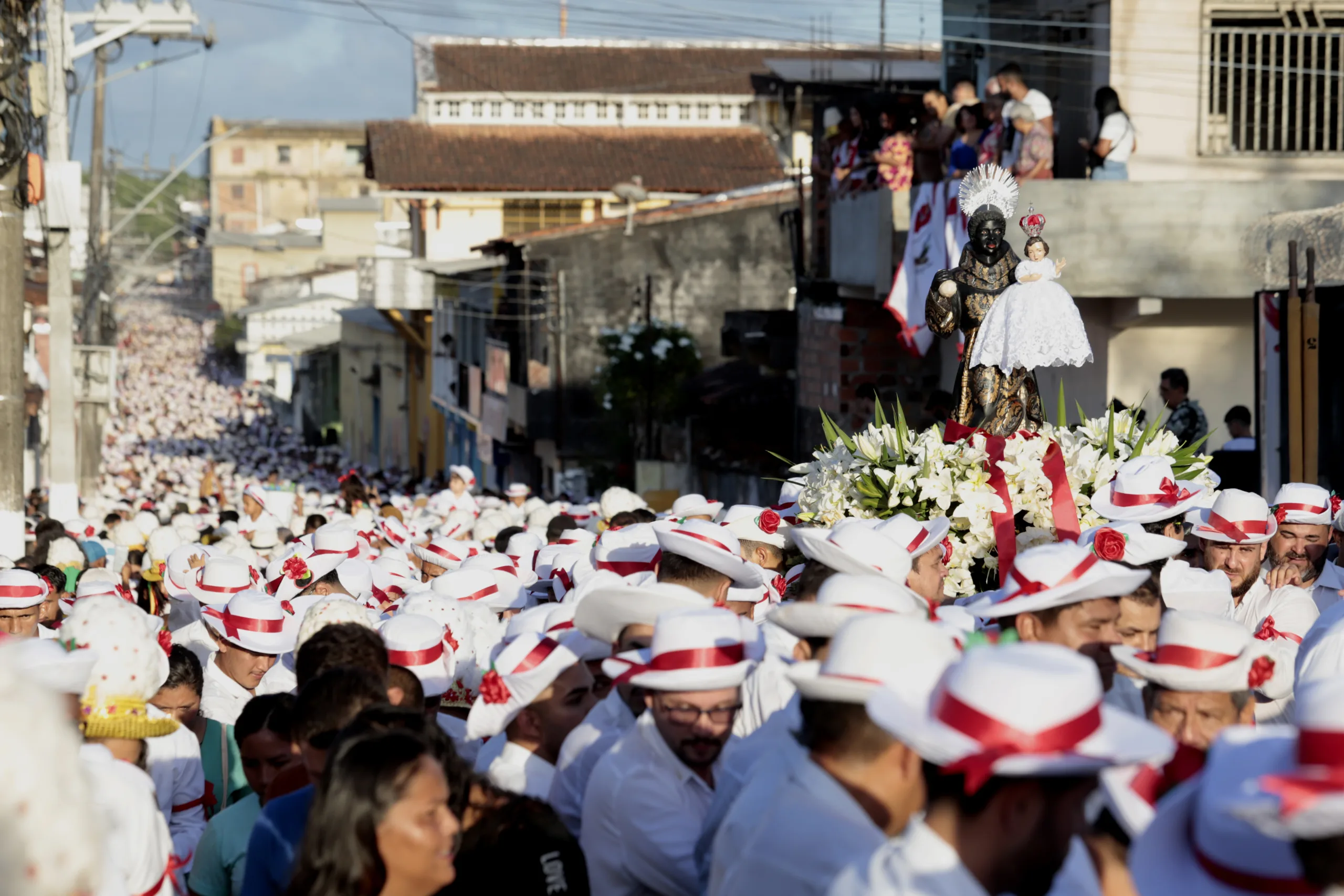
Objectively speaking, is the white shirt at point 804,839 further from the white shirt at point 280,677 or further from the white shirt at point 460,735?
the white shirt at point 280,677

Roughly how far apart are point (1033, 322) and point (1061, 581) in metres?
2.96

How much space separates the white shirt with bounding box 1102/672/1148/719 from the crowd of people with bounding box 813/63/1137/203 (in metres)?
8.32

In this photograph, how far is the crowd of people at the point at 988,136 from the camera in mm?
14062

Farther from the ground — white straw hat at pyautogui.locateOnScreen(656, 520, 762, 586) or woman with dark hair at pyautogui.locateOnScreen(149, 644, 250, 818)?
white straw hat at pyautogui.locateOnScreen(656, 520, 762, 586)

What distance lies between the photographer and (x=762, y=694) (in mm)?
5172

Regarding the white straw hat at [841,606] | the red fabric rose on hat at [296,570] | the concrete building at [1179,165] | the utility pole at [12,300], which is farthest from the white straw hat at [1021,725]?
the concrete building at [1179,165]

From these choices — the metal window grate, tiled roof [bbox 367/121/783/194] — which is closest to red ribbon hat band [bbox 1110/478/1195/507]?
the metal window grate

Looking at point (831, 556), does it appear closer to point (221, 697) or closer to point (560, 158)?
point (221, 697)

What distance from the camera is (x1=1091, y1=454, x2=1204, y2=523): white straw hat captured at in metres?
6.83

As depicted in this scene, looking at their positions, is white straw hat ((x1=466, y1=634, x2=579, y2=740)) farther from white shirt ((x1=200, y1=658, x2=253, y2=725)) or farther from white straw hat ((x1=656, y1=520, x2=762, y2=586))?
white shirt ((x1=200, y1=658, x2=253, y2=725))

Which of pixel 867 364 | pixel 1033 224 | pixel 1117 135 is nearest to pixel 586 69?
pixel 867 364

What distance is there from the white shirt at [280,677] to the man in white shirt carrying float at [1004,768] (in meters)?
4.15

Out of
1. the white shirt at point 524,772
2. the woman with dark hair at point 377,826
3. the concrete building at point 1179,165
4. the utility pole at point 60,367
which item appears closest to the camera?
the woman with dark hair at point 377,826

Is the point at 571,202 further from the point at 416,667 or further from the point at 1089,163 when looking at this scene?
the point at 416,667
